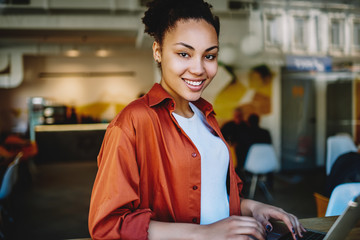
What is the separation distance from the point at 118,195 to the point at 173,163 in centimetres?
22

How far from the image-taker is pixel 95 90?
1052cm

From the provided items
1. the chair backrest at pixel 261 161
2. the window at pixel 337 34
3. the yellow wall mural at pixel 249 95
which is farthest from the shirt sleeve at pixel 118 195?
the window at pixel 337 34

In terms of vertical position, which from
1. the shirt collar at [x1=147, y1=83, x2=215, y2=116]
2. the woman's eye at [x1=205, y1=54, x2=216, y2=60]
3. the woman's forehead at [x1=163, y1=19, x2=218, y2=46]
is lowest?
the shirt collar at [x1=147, y1=83, x2=215, y2=116]

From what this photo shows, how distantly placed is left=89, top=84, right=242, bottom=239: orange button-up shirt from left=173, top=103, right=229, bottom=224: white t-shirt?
1.9 inches

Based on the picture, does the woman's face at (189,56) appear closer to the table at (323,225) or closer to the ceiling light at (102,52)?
the table at (323,225)

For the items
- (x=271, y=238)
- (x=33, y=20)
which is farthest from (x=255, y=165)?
(x=33, y=20)

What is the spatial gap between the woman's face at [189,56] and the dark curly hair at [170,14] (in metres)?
0.02

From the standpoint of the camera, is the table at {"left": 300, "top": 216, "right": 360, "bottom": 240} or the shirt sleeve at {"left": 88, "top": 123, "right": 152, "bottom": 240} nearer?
the shirt sleeve at {"left": 88, "top": 123, "right": 152, "bottom": 240}

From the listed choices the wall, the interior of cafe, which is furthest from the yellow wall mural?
the wall

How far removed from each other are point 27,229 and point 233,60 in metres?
4.61

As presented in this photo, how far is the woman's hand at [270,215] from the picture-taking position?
1.03 m

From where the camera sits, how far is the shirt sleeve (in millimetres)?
832

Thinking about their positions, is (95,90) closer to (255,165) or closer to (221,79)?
(221,79)

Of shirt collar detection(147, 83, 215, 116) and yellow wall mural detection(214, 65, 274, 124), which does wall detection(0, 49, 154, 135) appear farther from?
shirt collar detection(147, 83, 215, 116)
